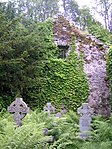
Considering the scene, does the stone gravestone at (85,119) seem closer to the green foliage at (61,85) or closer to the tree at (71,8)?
the green foliage at (61,85)

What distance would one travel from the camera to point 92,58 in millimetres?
15578

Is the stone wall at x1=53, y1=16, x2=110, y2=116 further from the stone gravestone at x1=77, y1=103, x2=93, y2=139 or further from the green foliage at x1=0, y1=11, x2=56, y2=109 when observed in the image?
the stone gravestone at x1=77, y1=103, x2=93, y2=139

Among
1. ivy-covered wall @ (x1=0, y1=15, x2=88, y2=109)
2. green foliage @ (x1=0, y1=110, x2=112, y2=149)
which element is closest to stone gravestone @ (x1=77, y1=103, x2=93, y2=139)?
green foliage @ (x1=0, y1=110, x2=112, y2=149)

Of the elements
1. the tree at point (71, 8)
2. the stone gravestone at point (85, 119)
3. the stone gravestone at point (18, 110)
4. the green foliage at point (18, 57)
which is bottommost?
the stone gravestone at point (85, 119)

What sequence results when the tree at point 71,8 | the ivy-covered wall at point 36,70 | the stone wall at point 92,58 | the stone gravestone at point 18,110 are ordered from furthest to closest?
the tree at point 71,8 < the stone wall at point 92,58 < the ivy-covered wall at point 36,70 < the stone gravestone at point 18,110

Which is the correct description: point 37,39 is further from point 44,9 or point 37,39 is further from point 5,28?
point 44,9

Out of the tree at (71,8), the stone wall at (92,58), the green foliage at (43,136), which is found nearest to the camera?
the green foliage at (43,136)

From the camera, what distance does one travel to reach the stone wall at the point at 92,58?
14.8 m

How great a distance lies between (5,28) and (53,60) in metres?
3.42

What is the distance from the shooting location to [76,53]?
50.5 ft

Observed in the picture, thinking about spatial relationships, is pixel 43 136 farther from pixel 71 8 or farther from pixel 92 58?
pixel 71 8

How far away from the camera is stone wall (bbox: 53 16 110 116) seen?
14.8 meters

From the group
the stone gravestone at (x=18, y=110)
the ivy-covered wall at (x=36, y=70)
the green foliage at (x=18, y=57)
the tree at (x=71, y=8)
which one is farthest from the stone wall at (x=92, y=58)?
the tree at (x=71, y=8)

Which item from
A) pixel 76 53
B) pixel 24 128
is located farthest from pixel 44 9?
pixel 24 128
